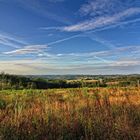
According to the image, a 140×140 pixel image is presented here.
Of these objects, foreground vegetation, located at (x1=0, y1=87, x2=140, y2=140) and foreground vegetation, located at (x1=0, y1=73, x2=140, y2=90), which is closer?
foreground vegetation, located at (x1=0, y1=87, x2=140, y2=140)

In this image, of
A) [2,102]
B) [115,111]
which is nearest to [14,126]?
[115,111]

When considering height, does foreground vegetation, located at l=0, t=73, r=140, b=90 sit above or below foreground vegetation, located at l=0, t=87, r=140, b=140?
above

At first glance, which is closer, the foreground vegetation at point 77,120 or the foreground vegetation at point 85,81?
the foreground vegetation at point 77,120

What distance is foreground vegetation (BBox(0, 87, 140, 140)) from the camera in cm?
652

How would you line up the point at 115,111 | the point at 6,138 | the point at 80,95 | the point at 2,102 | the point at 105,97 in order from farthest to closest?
the point at 2,102
the point at 80,95
the point at 105,97
the point at 115,111
the point at 6,138

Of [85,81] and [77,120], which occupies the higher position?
[85,81]

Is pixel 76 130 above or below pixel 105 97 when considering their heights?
below

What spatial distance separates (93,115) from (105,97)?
1.17 metres

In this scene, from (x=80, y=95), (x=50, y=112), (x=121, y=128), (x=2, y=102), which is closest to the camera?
(x=121, y=128)

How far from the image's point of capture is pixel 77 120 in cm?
720

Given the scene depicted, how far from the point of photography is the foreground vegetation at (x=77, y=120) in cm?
652

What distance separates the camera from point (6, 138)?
20.3 ft

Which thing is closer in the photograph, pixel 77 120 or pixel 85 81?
pixel 77 120

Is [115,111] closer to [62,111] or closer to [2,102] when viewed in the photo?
[62,111]
